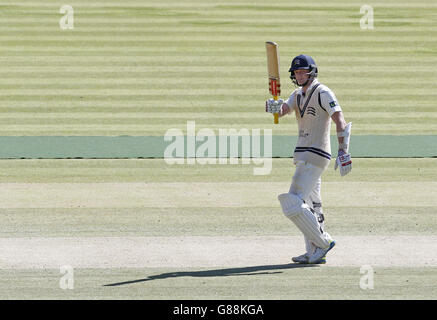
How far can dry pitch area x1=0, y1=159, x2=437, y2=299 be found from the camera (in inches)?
273

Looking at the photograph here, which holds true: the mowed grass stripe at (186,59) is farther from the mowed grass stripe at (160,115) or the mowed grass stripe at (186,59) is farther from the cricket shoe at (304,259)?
the cricket shoe at (304,259)

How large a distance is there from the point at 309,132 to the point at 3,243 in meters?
3.35

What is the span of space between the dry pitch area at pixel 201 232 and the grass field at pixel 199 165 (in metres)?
0.03

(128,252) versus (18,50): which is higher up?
(18,50)

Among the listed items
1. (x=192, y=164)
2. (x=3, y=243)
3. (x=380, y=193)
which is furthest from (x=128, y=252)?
(x=192, y=164)

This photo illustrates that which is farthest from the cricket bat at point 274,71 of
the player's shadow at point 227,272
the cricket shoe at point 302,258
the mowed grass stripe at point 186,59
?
the mowed grass stripe at point 186,59

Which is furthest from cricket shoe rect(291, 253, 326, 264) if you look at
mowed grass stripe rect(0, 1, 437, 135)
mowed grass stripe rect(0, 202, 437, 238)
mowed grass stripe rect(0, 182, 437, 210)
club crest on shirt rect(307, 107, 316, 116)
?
mowed grass stripe rect(0, 1, 437, 135)

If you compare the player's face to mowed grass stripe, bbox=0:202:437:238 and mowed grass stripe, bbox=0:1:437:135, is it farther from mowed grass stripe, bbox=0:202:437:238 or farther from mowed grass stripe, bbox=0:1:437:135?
mowed grass stripe, bbox=0:1:437:135

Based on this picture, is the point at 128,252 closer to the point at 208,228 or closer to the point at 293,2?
the point at 208,228

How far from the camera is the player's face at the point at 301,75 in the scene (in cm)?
788

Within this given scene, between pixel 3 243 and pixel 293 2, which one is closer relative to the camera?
pixel 3 243

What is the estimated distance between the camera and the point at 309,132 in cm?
787

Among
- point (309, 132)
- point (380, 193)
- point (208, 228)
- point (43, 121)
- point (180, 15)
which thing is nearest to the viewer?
point (309, 132)

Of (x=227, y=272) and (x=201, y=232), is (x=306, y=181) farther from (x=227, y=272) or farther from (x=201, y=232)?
(x=201, y=232)
